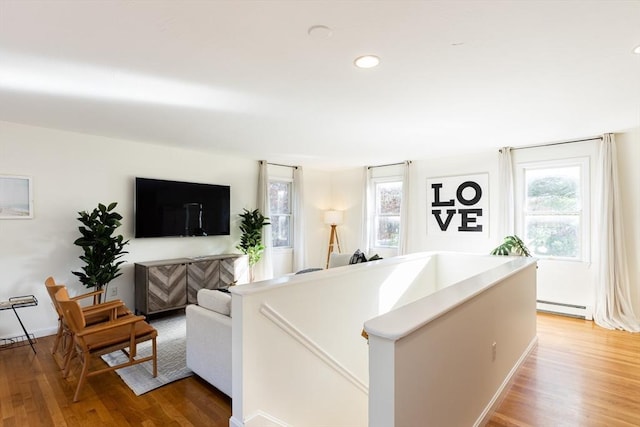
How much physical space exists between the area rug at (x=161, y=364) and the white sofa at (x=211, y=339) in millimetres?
198

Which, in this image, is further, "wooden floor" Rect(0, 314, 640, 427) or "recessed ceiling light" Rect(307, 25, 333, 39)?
"wooden floor" Rect(0, 314, 640, 427)

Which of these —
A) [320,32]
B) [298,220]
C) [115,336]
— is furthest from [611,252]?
[115,336]

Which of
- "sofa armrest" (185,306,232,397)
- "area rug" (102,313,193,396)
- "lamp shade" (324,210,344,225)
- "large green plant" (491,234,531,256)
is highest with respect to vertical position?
"lamp shade" (324,210,344,225)

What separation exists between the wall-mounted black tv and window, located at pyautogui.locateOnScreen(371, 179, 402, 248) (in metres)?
3.09

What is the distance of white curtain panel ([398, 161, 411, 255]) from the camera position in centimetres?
630

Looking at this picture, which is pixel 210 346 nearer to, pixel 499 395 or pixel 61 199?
pixel 499 395

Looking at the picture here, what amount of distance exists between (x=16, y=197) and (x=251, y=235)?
317cm

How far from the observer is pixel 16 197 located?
3.89m

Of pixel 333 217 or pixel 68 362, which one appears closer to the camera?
→ pixel 68 362

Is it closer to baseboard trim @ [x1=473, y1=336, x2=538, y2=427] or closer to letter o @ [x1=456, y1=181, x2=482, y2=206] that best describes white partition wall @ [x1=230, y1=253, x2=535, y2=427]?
baseboard trim @ [x1=473, y1=336, x2=538, y2=427]

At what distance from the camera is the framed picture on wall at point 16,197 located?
3811 millimetres

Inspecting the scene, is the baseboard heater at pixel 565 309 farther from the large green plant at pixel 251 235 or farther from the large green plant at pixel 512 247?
the large green plant at pixel 251 235

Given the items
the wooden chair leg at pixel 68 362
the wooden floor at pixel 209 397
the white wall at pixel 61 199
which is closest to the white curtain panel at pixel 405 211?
the wooden floor at pixel 209 397

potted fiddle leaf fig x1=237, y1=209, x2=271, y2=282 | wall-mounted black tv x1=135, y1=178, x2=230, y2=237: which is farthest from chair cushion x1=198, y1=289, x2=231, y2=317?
potted fiddle leaf fig x1=237, y1=209, x2=271, y2=282
